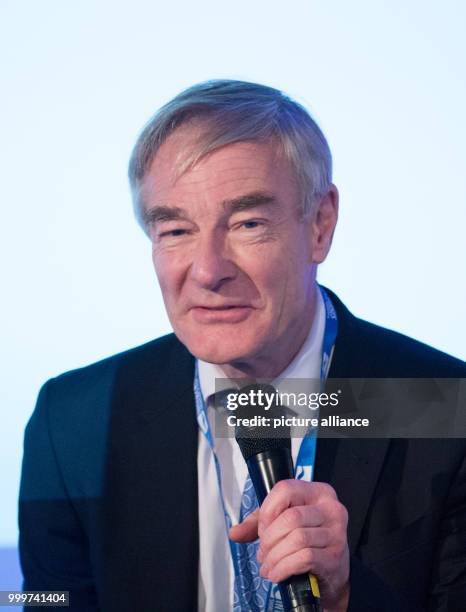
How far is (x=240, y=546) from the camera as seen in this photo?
1.87 metres

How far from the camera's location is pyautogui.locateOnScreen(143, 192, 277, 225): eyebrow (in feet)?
5.85

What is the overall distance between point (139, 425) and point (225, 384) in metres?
0.25

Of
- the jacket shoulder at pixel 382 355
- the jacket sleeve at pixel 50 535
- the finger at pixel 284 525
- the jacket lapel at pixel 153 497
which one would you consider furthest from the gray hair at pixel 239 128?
the finger at pixel 284 525

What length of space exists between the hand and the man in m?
0.23

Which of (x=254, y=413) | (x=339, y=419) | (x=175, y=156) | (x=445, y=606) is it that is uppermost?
(x=175, y=156)

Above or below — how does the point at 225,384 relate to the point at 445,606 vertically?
above

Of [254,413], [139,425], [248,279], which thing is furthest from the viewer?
[139,425]

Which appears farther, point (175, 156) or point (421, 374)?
point (421, 374)

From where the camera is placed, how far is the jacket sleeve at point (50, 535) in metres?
2.07

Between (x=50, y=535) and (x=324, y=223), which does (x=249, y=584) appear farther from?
(x=324, y=223)

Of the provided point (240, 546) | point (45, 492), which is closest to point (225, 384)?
point (240, 546)

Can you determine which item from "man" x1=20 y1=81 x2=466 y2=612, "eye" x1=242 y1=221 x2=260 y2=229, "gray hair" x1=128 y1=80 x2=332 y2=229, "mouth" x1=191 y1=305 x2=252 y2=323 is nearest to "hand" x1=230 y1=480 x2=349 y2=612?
"man" x1=20 y1=81 x2=466 y2=612

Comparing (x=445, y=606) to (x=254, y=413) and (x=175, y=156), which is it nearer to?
(x=254, y=413)

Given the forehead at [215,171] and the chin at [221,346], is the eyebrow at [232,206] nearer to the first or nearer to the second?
the forehead at [215,171]
